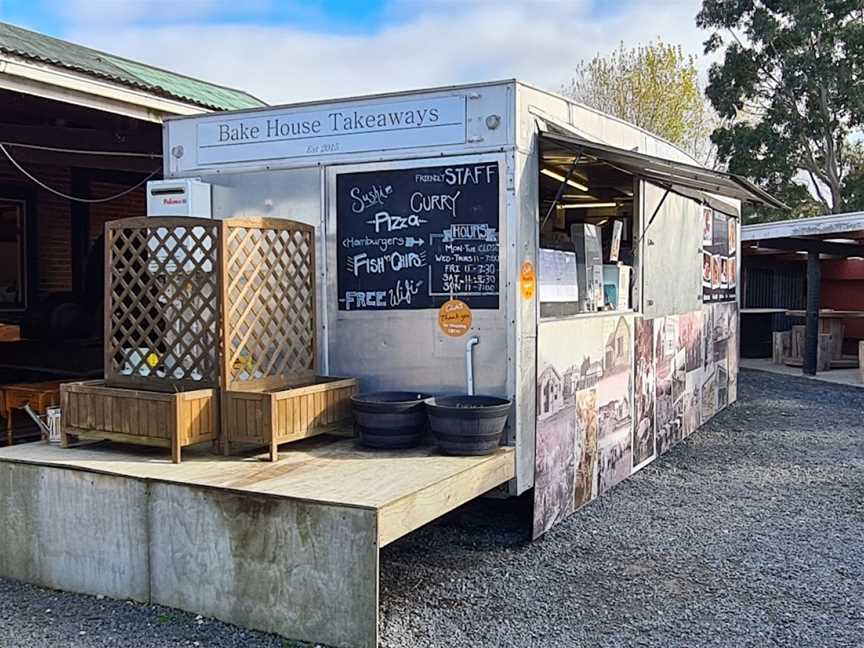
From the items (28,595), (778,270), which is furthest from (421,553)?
(778,270)

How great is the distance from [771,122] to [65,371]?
19239 millimetres

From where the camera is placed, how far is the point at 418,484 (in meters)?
3.55

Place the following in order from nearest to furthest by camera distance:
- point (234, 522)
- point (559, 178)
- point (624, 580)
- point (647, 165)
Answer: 1. point (234, 522)
2. point (624, 580)
3. point (647, 165)
4. point (559, 178)

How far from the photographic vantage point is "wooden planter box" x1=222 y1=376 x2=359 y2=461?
393cm

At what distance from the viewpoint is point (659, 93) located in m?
23.9

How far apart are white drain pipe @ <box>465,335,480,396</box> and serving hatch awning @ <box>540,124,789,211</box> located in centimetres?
115

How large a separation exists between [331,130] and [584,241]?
6.27 feet

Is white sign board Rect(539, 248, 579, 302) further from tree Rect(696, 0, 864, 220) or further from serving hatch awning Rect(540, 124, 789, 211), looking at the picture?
tree Rect(696, 0, 864, 220)

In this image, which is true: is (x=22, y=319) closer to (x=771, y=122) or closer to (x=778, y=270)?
(x=778, y=270)

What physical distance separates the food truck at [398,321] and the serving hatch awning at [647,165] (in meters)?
0.02

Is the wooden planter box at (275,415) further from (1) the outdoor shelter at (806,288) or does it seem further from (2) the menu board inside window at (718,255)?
(1) the outdoor shelter at (806,288)

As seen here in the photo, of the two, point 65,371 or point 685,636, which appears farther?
point 65,371

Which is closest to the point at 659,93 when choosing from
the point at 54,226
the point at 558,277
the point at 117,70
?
the point at 54,226

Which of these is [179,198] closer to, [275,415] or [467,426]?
[275,415]
